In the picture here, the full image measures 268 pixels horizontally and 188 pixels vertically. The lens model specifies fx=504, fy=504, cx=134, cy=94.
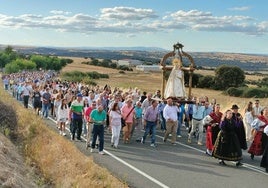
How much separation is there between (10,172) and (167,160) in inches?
250

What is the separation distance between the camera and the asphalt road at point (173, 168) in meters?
12.0

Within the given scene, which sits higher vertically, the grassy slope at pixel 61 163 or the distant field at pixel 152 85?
the grassy slope at pixel 61 163

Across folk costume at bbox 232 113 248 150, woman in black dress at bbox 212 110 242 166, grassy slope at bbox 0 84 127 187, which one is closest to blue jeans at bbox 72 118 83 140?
grassy slope at bbox 0 84 127 187

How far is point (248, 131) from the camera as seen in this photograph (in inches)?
810

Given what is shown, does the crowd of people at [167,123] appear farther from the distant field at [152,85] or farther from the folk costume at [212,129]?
the distant field at [152,85]

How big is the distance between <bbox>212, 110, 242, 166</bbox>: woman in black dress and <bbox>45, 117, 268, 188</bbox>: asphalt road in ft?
0.93

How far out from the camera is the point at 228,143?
46.5ft

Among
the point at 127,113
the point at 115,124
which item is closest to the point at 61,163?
the point at 115,124

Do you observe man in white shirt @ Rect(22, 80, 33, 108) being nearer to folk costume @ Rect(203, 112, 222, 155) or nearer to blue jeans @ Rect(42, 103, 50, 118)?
blue jeans @ Rect(42, 103, 50, 118)

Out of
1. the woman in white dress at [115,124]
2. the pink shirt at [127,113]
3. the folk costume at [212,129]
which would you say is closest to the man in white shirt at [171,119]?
the pink shirt at [127,113]

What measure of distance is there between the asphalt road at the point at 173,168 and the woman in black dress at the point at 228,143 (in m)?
0.28

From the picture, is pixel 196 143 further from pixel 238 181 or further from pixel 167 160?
pixel 238 181

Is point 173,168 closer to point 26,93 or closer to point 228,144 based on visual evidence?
point 228,144

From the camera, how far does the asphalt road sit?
39.5 ft
